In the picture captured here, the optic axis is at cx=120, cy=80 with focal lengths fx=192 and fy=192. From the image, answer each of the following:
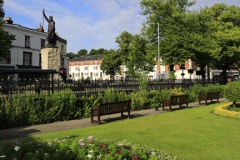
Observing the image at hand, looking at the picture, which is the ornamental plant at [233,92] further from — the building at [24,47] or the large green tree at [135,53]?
the building at [24,47]

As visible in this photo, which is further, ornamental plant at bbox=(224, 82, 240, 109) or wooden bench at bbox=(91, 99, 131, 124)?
ornamental plant at bbox=(224, 82, 240, 109)

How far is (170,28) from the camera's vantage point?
96.7 ft

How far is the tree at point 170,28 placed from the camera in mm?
28750

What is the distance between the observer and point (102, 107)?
8.56 metres

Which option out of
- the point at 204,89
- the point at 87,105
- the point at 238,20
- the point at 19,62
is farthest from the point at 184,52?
the point at 19,62

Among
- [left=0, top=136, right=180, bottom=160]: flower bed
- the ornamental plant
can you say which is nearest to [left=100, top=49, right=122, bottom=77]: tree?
the ornamental plant

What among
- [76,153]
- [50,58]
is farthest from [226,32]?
[76,153]

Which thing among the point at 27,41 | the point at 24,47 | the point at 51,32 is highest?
the point at 27,41

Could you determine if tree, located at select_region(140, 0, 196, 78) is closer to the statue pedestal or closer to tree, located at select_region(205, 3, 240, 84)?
tree, located at select_region(205, 3, 240, 84)

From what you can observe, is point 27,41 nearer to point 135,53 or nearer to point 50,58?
point 135,53

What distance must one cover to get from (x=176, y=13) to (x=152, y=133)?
25901 mm

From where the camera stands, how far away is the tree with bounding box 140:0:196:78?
28.8 metres

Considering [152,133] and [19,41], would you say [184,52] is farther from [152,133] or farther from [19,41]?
[19,41]

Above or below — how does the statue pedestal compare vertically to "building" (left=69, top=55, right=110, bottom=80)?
below
